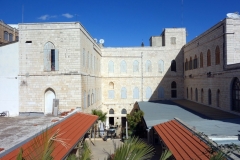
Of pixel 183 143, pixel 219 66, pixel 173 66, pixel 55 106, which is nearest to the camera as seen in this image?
pixel 183 143

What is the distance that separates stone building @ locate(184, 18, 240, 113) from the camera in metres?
13.8

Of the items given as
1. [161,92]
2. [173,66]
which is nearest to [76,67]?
[161,92]

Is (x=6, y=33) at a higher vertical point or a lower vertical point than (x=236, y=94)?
higher

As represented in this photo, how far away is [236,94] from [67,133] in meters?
10.5

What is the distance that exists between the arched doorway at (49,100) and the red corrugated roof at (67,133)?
2.90 metres

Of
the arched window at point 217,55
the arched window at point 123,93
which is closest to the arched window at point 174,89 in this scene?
the arched window at point 123,93

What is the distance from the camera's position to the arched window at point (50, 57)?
542 inches

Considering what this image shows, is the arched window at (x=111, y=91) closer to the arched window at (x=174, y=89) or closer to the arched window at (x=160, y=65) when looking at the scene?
the arched window at (x=160, y=65)

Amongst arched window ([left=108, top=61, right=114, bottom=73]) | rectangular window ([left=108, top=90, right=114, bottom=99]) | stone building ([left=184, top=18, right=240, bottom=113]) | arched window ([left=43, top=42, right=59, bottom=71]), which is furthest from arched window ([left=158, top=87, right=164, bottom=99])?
arched window ([left=43, top=42, right=59, bottom=71])

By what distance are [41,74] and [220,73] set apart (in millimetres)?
11972

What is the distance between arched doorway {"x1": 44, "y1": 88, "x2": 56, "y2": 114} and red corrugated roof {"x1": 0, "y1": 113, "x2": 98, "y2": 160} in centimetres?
290

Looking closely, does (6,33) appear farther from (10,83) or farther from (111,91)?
(111,91)

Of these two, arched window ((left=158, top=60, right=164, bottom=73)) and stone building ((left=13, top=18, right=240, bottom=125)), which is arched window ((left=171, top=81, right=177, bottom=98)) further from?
stone building ((left=13, top=18, right=240, bottom=125))

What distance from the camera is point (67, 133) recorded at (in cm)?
811
